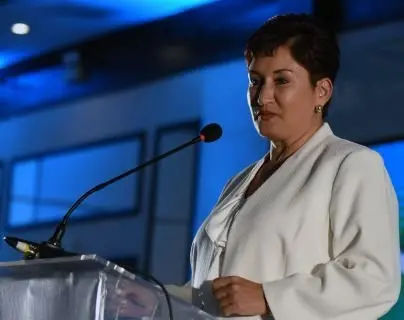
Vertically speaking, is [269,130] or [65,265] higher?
[269,130]

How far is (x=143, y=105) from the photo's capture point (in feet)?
15.4

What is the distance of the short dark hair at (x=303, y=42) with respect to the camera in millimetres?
1506

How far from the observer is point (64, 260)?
1.21m

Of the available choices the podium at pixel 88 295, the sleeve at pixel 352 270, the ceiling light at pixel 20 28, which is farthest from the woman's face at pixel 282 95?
the ceiling light at pixel 20 28

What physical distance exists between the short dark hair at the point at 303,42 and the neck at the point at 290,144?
8 cm

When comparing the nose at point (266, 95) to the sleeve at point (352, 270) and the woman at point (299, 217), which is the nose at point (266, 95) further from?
the sleeve at point (352, 270)

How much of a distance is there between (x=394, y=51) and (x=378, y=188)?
1930mm

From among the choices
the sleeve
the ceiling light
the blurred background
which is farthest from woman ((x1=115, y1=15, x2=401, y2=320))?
the ceiling light

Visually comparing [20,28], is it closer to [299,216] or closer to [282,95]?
[282,95]

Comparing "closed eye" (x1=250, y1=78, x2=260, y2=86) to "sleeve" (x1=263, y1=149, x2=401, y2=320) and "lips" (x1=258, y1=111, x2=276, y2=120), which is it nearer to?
"lips" (x1=258, y1=111, x2=276, y2=120)

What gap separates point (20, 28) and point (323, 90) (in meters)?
3.70

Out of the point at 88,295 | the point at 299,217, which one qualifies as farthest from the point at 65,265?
the point at 299,217

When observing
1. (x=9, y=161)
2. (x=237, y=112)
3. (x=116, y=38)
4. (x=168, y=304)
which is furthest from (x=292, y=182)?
(x=9, y=161)

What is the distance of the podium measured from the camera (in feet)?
3.90
